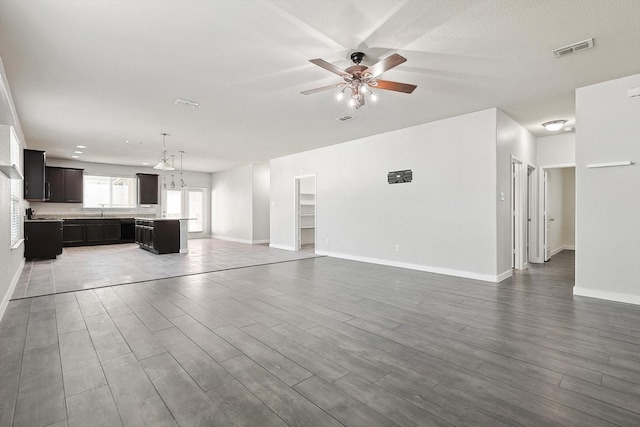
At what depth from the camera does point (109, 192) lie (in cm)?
1038

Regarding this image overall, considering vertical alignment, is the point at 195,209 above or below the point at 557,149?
below

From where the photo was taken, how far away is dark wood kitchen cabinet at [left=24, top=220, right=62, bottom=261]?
6484mm

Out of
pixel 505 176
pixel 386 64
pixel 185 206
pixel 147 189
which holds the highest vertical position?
pixel 386 64

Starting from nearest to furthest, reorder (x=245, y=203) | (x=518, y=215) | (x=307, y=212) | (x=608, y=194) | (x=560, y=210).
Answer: (x=608, y=194) → (x=518, y=215) → (x=560, y=210) → (x=307, y=212) → (x=245, y=203)

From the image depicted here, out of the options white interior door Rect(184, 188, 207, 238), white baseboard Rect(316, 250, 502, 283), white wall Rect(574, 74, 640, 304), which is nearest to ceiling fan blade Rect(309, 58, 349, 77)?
white wall Rect(574, 74, 640, 304)

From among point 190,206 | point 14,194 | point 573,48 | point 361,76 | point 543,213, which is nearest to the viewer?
point 573,48

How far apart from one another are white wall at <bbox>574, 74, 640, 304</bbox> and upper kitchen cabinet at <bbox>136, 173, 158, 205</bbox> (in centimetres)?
1139

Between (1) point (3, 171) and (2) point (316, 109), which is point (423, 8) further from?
(1) point (3, 171)

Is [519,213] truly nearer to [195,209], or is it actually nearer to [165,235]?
[165,235]

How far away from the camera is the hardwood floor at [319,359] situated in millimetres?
1696

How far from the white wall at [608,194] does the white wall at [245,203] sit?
8.27 m

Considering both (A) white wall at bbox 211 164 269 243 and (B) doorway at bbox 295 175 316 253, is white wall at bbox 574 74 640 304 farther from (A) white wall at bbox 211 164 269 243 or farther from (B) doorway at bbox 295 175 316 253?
(A) white wall at bbox 211 164 269 243

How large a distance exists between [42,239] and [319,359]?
7328 millimetres

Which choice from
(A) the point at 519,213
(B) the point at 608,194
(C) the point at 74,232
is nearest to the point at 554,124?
(A) the point at 519,213
